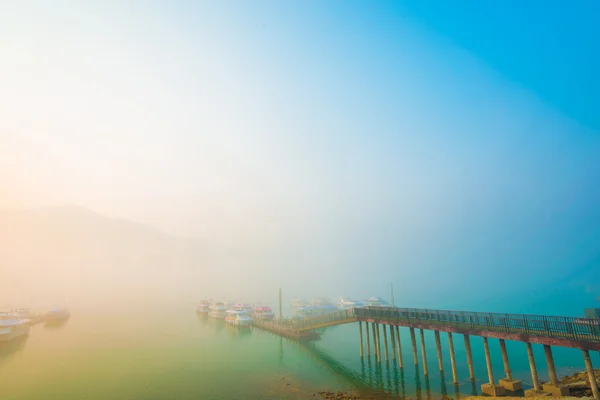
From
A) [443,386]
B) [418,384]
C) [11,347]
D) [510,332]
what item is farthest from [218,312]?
[510,332]

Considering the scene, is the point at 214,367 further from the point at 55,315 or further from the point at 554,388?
the point at 55,315

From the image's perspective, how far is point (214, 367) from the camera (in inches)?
1596

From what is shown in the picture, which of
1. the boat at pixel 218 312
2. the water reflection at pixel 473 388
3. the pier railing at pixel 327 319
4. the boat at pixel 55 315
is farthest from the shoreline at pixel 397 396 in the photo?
the boat at pixel 55 315

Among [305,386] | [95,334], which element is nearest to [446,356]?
[305,386]

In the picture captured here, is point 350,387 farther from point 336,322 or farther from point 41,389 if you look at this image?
point 41,389

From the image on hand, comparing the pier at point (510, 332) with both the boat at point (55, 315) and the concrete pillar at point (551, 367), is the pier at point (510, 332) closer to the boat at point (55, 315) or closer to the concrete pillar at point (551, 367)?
the concrete pillar at point (551, 367)

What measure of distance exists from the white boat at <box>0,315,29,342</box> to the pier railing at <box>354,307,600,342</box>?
62431 millimetres

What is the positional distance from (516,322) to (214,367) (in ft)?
114

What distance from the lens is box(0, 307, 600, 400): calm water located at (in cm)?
3175

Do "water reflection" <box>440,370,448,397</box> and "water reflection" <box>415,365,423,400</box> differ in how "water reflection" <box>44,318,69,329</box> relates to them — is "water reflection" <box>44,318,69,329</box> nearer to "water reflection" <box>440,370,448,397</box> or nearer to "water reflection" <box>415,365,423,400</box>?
"water reflection" <box>415,365,423,400</box>

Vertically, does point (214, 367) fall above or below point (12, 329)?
below

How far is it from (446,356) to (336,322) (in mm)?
16167

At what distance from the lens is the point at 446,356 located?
1754 inches

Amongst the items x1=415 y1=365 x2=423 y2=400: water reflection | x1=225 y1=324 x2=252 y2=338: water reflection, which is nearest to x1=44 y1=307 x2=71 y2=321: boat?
x1=225 y1=324 x2=252 y2=338: water reflection
